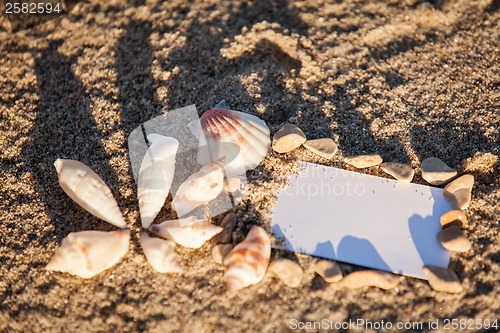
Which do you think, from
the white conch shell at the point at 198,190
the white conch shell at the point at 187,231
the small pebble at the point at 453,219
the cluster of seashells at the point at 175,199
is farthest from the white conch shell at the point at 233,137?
the small pebble at the point at 453,219

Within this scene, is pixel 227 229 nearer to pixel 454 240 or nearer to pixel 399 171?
pixel 399 171

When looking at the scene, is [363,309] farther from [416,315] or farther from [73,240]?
[73,240]

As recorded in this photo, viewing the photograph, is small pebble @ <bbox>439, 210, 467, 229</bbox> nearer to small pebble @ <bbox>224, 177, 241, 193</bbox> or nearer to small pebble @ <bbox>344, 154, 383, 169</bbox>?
small pebble @ <bbox>344, 154, 383, 169</bbox>

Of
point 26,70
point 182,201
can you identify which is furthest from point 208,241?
point 26,70

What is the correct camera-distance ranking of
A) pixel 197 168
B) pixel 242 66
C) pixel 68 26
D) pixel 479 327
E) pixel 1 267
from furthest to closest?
pixel 68 26
pixel 242 66
pixel 197 168
pixel 1 267
pixel 479 327

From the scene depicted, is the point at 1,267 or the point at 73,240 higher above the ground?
the point at 73,240


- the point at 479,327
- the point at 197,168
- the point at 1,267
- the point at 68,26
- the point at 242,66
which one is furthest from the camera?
the point at 68,26
